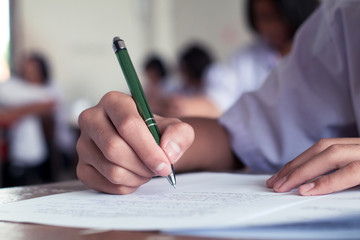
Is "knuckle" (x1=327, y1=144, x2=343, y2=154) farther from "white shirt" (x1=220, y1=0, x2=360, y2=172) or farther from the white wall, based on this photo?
the white wall

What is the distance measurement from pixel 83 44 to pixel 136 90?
401cm

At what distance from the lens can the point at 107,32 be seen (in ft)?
14.9

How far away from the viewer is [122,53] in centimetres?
47

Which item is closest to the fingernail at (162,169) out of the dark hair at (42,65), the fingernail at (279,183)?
the fingernail at (279,183)

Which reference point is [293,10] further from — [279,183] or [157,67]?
[157,67]

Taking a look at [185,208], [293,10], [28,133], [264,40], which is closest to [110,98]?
[185,208]

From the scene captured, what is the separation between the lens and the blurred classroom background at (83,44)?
10.3ft

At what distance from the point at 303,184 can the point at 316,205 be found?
0.08 metres

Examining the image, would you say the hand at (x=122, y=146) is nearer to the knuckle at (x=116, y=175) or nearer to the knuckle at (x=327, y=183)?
the knuckle at (x=116, y=175)

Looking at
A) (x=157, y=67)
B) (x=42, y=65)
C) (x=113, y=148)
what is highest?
(x=113, y=148)

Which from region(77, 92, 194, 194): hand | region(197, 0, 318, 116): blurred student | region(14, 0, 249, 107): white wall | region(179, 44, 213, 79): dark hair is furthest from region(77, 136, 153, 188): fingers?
region(14, 0, 249, 107): white wall

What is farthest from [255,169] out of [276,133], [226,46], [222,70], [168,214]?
[226,46]

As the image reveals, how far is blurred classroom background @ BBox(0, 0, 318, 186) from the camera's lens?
10.3 feet

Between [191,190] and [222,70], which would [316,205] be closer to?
[191,190]
